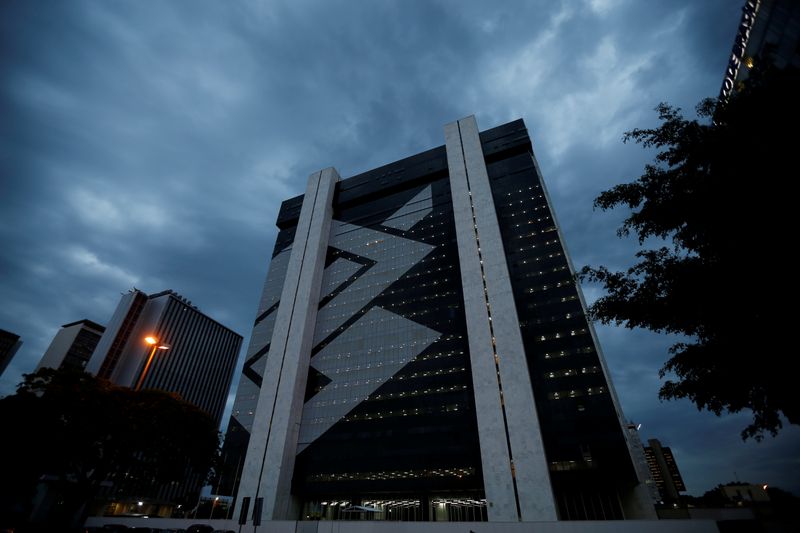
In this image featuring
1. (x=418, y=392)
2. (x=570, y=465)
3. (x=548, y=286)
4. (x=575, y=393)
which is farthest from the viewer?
(x=548, y=286)

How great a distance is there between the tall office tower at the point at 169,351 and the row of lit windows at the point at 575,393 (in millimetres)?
90671

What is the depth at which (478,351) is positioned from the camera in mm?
49125

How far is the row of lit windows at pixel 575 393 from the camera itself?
146 ft

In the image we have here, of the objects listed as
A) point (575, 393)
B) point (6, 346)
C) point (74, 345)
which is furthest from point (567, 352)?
point (6, 346)

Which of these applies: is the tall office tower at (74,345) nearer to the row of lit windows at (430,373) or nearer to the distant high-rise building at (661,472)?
the row of lit windows at (430,373)

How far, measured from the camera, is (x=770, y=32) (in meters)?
29.0

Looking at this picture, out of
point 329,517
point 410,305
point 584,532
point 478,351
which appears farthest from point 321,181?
point 584,532

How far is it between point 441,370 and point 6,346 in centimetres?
11865

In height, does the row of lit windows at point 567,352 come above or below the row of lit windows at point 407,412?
above

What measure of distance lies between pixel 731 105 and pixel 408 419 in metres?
49.8

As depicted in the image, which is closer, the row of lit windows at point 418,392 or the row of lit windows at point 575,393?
the row of lit windows at point 575,393

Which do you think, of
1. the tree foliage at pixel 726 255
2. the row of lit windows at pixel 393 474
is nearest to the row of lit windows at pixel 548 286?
the row of lit windows at pixel 393 474

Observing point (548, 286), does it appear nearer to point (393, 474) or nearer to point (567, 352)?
point (567, 352)

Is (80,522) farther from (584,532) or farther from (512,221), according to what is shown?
(512,221)
